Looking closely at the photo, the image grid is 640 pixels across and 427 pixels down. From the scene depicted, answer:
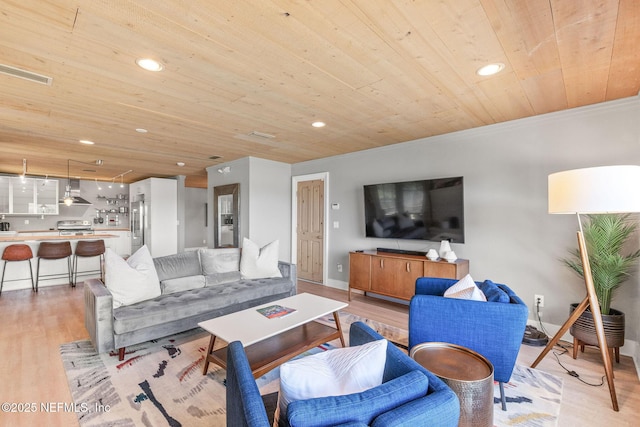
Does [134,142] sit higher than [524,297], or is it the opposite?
[134,142]

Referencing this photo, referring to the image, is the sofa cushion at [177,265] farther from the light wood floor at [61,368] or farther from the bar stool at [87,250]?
the bar stool at [87,250]

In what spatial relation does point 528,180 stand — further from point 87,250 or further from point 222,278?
point 87,250

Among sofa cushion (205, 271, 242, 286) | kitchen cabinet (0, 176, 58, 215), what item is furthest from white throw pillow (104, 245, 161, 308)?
kitchen cabinet (0, 176, 58, 215)

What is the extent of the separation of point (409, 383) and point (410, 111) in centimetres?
274

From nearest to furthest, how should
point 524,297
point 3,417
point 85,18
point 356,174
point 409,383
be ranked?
point 409,383 < point 85,18 < point 3,417 < point 524,297 < point 356,174

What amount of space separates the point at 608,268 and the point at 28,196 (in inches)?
444

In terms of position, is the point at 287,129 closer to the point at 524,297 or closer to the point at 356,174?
the point at 356,174

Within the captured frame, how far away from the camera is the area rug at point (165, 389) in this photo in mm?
1860

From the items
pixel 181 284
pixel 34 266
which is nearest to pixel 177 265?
pixel 181 284

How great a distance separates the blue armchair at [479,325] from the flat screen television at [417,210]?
176 centimetres

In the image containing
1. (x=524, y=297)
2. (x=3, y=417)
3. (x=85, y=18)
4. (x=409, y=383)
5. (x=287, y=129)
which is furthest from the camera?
(x=287, y=129)

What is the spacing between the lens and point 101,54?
1949 mm

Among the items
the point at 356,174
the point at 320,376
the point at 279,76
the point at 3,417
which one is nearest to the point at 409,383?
the point at 320,376

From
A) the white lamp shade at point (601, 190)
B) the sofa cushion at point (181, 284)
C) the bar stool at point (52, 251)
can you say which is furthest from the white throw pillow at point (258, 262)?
the bar stool at point (52, 251)
